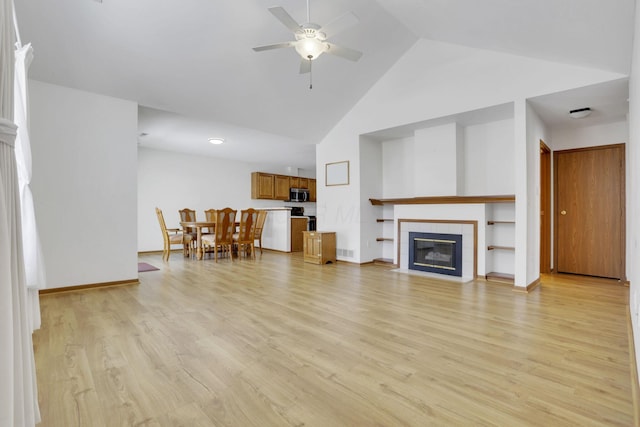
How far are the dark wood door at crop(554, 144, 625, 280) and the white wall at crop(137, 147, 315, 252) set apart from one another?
7392 millimetres

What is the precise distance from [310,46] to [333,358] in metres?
2.67

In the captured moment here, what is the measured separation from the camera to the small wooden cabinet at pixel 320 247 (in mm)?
5824

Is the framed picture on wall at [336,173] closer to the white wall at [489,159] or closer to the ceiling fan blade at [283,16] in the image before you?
the white wall at [489,159]

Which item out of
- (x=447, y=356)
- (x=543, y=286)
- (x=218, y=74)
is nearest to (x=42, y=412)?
(x=447, y=356)

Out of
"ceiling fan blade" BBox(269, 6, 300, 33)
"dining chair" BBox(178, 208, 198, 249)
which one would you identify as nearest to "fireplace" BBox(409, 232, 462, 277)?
"ceiling fan blade" BBox(269, 6, 300, 33)

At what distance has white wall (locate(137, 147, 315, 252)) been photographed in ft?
24.0

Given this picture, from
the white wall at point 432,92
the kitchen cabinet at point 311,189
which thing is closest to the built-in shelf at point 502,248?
the white wall at point 432,92

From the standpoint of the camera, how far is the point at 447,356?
81.7 inches

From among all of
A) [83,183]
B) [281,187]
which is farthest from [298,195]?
[83,183]

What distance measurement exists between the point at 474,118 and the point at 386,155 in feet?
5.99

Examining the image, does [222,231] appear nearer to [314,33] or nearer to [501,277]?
[314,33]

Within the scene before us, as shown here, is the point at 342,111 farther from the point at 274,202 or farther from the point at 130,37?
the point at 274,202

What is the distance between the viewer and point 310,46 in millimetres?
2900

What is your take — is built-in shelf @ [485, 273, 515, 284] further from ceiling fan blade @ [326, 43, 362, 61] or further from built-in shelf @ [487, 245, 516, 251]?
ceiling fan blade @ [326, 43, 362, 61]
